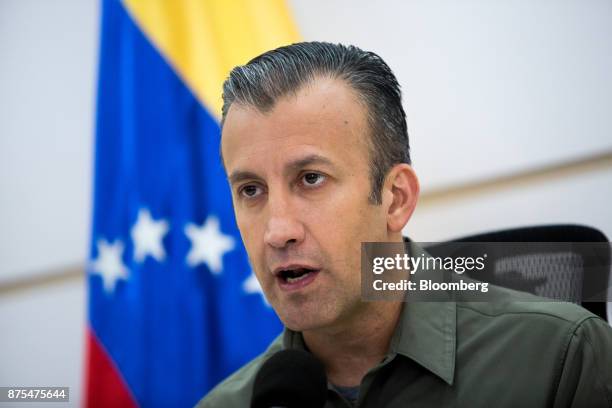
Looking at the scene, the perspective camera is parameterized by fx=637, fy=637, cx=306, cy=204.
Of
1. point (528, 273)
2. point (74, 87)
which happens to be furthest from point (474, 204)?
point (74, 87)

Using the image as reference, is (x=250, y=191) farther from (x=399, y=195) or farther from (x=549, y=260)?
(x=549, y=260)

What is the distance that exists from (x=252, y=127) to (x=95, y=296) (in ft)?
5.15

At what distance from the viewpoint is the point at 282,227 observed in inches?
54.3

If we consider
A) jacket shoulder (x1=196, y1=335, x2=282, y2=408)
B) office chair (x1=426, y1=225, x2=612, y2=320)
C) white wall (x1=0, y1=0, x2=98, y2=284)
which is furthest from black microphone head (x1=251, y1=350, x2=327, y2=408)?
white wall (x1=0, y1=0, x2=98, y2=284)

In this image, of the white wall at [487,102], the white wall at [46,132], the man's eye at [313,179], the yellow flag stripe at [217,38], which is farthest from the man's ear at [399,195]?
the white wall at [46,132]

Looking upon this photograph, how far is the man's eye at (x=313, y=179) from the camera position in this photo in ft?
4.75

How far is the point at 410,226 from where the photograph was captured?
274 centimetres

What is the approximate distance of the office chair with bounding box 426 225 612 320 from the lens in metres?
1.58

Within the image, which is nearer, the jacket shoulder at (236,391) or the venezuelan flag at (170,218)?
the jacket shoulder at (236,391)

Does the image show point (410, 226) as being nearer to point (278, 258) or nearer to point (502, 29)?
point (502, 29)

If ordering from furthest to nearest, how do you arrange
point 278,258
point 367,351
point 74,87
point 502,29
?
point 74,87, point 502,29, point 367,351, point 278,258

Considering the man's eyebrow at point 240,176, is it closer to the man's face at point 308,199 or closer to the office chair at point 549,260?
the man's face at point 308,199

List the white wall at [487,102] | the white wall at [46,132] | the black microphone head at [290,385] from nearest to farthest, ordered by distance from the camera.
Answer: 1. the black microphone head at [290,385]
2. the white wall at [487,102]
3. the white wall at [46,132]

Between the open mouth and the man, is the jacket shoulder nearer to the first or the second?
the man
